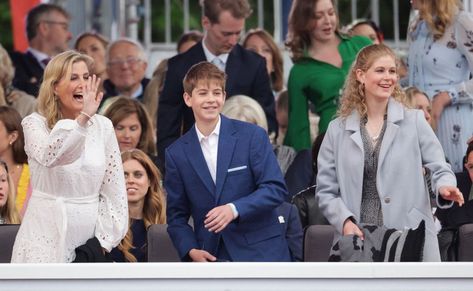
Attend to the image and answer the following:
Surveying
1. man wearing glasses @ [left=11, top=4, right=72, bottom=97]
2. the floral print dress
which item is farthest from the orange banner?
the floral print dress

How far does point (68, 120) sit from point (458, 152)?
11.3 feet

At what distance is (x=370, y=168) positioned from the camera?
8430 millimetres

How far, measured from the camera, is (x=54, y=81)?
849 cm

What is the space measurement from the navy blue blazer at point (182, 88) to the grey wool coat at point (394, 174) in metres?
2.39

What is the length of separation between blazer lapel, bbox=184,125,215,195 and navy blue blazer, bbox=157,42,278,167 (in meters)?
2.31

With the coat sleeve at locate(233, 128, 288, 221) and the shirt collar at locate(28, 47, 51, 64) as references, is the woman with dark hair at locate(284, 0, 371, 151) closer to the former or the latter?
the coat sleeve at locate(233, 128, 288, 221)

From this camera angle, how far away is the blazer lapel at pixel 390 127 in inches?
330

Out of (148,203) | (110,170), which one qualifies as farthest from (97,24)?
(110,170)

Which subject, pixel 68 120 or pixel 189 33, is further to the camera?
pixel 189 33

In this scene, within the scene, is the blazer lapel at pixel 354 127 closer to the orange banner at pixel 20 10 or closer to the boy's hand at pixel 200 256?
the boy's hand at pixel 200 256

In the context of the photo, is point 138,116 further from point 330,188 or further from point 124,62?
point 330,188

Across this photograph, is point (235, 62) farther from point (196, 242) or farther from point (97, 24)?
point (97, 24)

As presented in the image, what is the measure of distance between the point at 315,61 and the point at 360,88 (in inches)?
89.6

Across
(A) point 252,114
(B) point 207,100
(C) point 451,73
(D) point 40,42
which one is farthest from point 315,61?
(D) point 40,42
